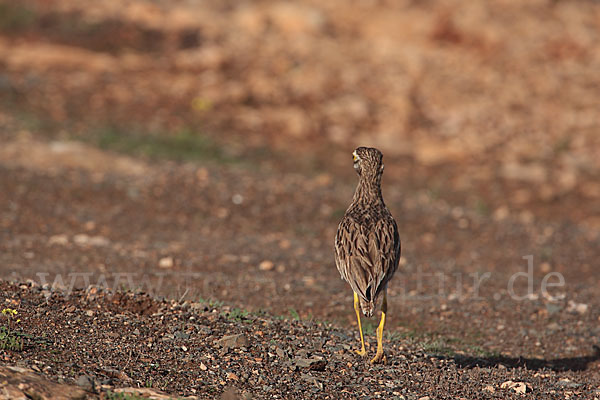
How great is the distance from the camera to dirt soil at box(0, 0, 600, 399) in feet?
23.7

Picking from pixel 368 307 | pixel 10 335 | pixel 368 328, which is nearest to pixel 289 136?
pixel 368 328

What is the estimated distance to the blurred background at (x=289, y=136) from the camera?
13.1 meters

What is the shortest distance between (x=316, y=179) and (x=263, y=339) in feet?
31.3

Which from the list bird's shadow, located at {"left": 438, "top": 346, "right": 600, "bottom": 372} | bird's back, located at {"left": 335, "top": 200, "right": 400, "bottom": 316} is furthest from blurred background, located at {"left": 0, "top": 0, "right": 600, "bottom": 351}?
bird's back, located at {"left": 335, "top": 200, "right": 400, "bottom": 316}

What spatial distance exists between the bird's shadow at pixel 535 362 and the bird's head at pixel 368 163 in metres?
1.90

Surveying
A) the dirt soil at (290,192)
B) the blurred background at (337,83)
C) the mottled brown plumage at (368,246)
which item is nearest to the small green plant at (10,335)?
the dirt soil at (290,192)

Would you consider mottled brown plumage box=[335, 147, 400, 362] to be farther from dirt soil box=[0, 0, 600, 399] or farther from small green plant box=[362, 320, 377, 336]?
small green plant box=[362, 320, 377, 336]

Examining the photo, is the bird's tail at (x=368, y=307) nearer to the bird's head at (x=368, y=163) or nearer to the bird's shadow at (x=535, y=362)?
the bird's head at (x=368, y=163)

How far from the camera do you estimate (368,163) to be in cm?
802

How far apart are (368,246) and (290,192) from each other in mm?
8611

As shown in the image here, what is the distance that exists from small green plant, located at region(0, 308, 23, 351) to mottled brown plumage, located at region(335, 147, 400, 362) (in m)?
2.67

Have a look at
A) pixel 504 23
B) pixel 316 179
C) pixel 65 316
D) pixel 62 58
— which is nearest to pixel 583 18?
pixel 504 23

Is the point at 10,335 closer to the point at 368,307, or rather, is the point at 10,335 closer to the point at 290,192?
the point at 368,307

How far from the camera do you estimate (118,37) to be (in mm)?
22609
